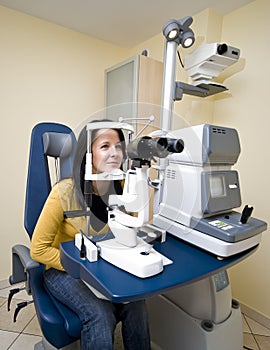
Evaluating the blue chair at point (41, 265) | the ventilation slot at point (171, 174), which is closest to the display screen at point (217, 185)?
the ventilation slot at point (171, 174)

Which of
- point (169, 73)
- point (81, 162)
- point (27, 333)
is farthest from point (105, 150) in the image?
point (27, 333)

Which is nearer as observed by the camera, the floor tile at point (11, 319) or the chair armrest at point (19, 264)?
the chair armrest at point (19, 264)

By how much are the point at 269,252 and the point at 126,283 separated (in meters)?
1.31

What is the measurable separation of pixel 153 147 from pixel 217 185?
1.45ft

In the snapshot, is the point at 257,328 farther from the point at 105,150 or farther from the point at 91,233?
the point at 105,150

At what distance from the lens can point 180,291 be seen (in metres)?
1.13

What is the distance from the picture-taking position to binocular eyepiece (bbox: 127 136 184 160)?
680 mm

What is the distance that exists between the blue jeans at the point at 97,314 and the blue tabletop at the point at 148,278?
215mm

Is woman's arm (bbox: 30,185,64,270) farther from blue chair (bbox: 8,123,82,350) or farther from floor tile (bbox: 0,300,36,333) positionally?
floor tile (bbox: 0,300,36,333)

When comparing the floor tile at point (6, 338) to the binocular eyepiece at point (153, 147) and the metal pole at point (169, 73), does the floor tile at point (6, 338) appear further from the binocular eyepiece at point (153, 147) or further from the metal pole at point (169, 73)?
the metal pole at point (169, 73)

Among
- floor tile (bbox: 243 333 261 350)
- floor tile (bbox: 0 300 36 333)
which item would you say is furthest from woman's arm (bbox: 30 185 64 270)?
floor tile (bbox: 243 333 261 350)

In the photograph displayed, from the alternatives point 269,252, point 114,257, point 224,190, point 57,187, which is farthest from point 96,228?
point 269,252

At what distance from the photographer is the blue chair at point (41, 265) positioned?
34.7 inches

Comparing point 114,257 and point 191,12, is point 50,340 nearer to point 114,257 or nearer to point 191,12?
point 114,257
